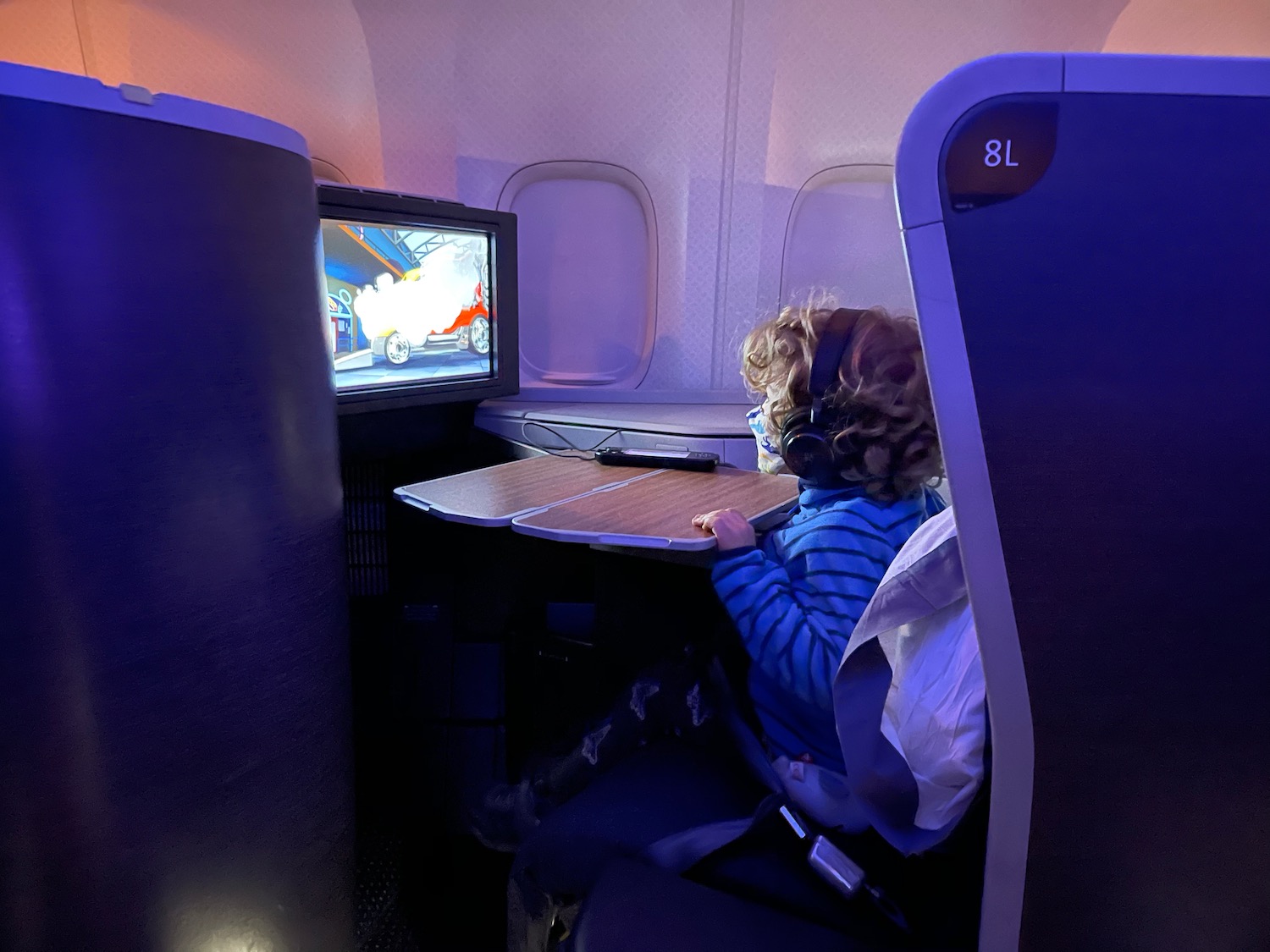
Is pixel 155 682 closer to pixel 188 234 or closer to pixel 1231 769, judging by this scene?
pixel 188 234

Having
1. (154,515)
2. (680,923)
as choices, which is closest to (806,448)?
(680,923)

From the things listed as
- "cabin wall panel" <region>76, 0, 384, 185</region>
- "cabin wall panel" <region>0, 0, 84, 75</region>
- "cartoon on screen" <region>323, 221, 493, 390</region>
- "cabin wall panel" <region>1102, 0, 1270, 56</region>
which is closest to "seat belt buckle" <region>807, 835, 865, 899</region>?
"cartoon on screen" <region>323, 221, 493, 390</region>

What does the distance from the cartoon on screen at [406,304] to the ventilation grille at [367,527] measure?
1.00 ft

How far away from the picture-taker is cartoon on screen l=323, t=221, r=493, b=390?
1800mm

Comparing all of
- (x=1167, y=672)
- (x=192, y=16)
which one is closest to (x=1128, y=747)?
(x=1167, y=672)

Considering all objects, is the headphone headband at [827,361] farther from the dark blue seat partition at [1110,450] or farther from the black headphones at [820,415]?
the dark blue seat partition at [1110,450]

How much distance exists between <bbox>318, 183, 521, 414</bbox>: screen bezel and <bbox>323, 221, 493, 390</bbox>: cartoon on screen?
0.03 metres

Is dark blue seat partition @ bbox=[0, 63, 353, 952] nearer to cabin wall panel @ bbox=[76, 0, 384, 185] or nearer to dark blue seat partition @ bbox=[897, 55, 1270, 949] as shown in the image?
dark blue seat partition @ bbox=[897, 55, 1270, 949]

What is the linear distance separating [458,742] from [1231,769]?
5.35 feet

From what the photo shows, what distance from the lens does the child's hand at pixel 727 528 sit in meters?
1.24

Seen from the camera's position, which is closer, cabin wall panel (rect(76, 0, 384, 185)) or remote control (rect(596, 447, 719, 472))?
remote control (rect(596, 447, 719, 472))

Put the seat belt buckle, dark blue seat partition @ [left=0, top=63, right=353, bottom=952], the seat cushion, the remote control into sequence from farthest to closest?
the remote control, the seat belt buckle, the seat cushion, dark blue seat partition @ [left=0, top=63, right=353, bottom=952]

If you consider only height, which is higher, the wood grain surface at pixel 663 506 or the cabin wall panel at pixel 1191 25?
the cabin wall panel at pixel 1191 25

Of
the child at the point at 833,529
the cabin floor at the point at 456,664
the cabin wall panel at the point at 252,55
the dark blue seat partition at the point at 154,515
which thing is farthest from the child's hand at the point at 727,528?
the cabin wall panel at the point at 252,55
